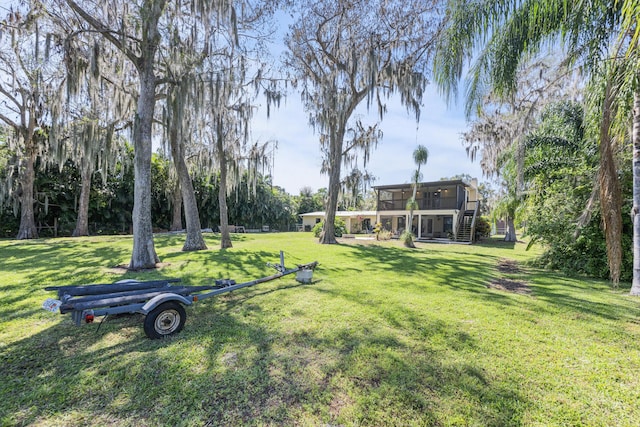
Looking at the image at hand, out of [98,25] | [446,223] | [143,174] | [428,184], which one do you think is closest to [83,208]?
[143,174]

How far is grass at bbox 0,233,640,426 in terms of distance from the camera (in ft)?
6.45

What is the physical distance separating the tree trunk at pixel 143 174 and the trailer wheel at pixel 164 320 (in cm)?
439

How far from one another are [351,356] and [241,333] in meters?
1.33

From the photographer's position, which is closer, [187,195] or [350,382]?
[350,382]

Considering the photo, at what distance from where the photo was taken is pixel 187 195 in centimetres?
1041

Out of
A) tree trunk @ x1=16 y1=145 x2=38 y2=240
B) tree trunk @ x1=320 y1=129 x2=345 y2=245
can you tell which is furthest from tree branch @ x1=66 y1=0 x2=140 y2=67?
tree trunk @ x1=16 y1=145 x2=38 y2=240

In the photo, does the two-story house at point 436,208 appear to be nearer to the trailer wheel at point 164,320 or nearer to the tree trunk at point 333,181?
the tree trunk at point 333,181

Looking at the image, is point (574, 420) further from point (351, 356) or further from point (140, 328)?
point (140, 328)

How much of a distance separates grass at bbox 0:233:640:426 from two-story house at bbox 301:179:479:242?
15708 mm

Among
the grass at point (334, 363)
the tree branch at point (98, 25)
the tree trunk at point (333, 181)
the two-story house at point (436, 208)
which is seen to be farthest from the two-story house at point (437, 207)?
the tree branch at point (98, 25)

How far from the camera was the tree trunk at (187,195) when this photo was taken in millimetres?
10078

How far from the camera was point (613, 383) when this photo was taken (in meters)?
2.36

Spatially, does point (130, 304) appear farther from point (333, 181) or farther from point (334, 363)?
point (333, 181)

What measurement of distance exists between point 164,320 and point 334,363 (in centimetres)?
200
